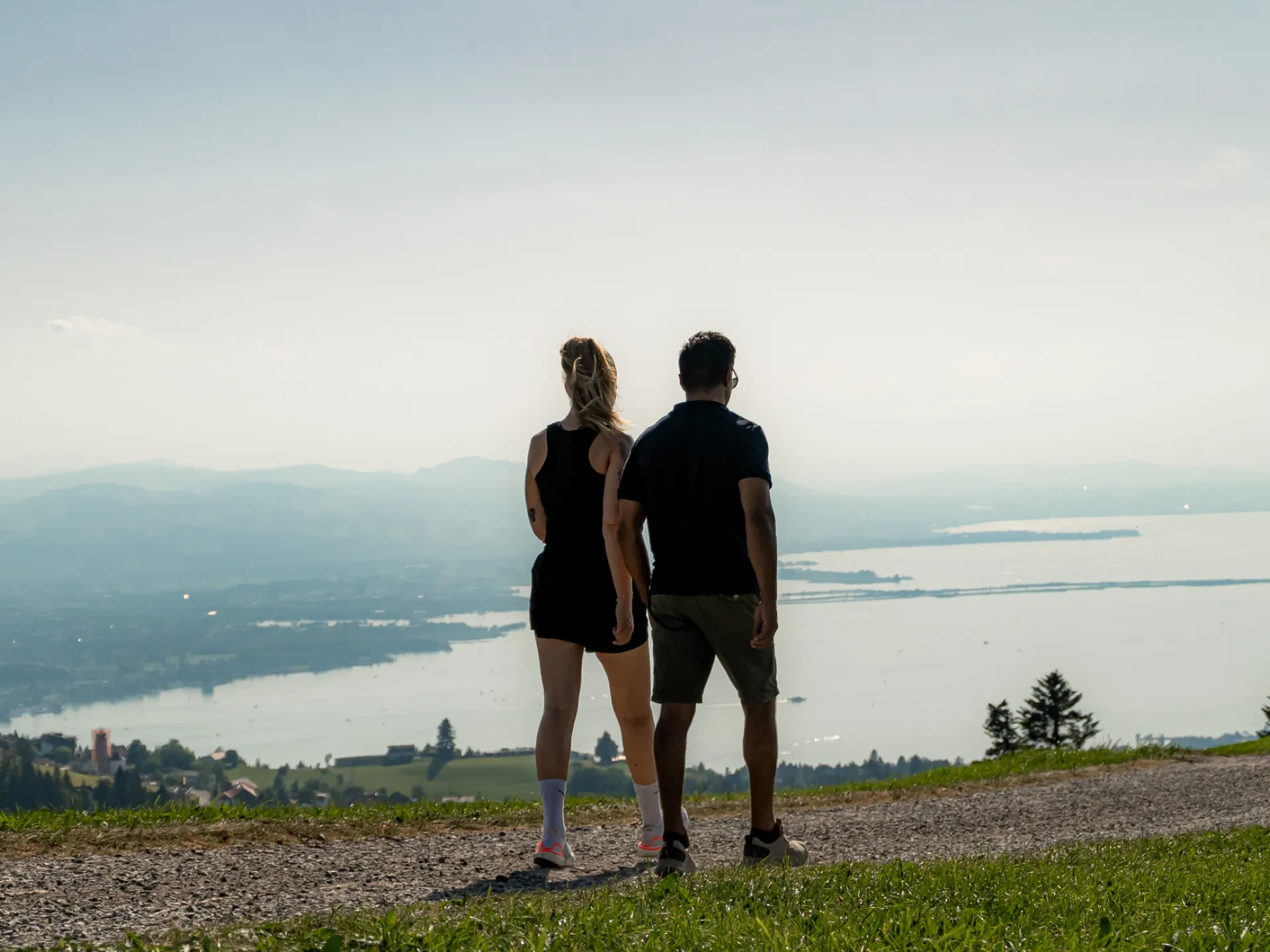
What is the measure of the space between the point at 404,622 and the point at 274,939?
198 m

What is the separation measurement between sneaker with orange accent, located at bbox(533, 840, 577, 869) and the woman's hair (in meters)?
2.36

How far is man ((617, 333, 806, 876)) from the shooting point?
5828 millimetres

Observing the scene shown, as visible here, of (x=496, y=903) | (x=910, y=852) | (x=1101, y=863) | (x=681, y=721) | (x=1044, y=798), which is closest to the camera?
(x=496, y=903)

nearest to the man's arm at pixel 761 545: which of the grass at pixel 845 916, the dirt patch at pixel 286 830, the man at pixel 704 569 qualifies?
the man at pixel 704 569

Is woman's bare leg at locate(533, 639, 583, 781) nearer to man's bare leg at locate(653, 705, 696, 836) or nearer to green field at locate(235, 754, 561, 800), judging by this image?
man's bare leg at locate(653, 705, 696, 836)

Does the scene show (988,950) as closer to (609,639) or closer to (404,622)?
(609,639)

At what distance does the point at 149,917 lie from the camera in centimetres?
488

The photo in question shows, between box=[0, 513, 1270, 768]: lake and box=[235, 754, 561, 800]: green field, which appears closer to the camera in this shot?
box=[235, 754, 561, 800]: green field

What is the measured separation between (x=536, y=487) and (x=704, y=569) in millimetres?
1174

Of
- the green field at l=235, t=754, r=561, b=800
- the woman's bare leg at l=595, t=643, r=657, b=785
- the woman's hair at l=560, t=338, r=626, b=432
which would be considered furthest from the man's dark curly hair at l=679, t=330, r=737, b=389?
the green field at l=235, t=754, r=561, b=800

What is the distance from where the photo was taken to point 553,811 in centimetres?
617

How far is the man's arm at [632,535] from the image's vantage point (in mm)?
6062

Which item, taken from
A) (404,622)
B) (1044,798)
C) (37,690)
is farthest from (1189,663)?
(1044,798)

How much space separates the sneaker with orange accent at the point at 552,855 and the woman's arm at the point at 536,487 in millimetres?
1722
